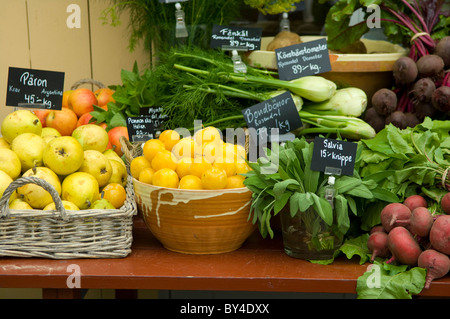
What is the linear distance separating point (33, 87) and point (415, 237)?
1.22 m

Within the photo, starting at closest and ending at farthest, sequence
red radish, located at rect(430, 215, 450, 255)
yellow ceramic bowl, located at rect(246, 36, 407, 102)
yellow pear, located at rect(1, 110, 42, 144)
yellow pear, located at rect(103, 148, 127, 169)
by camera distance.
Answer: red radish, located at rect(430, 215, 450, 255) < yellow pear, located at rect(1, 110, 42, 144) < yellow pear, located at rect(103, 148, 127, 169) < yellow ceramic bowl, located at rect(246, 36, 407, 102)

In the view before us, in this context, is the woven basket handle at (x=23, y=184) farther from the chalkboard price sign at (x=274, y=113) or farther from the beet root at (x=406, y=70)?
the beet root at (x=406, y=70)

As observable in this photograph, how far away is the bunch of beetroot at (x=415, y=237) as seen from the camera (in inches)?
46.9

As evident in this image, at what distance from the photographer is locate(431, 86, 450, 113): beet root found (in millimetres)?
1615

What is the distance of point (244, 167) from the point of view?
142cm

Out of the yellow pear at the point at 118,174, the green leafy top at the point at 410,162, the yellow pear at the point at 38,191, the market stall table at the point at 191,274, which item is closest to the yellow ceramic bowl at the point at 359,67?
the green leafy top at the point at 410,162

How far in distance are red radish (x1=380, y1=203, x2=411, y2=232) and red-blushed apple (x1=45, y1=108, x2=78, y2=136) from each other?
45.4 inches

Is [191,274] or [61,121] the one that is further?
[61,121]

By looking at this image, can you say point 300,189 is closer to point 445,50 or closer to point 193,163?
point 193,163

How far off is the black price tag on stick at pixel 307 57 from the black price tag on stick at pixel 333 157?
1.71 ft

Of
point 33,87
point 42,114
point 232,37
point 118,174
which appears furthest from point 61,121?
point 232,37

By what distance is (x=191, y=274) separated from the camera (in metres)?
1.27

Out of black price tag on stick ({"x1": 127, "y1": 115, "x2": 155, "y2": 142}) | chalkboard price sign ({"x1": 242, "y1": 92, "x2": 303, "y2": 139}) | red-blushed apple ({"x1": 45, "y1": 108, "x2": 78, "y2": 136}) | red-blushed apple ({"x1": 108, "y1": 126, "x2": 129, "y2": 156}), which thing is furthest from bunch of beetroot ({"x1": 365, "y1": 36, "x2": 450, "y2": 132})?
red-blushed apple ({"x1": 45, "y1": 108, "x2": 78, "y2": 136})

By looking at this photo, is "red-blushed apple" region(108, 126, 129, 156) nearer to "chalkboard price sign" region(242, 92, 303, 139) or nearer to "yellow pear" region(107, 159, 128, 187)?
"yellow pear" region(107, 159, 128, 187)
